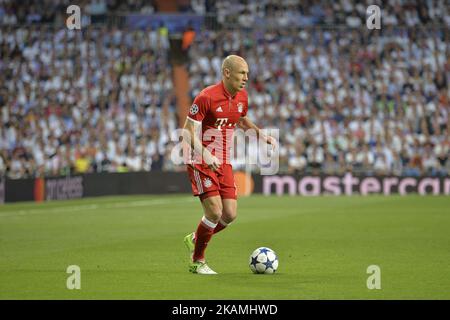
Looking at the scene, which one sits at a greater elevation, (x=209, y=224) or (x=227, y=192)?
(x=227, y=192)

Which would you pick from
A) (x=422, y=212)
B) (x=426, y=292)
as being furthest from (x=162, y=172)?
(x=426, y=292)

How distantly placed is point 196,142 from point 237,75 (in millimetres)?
961

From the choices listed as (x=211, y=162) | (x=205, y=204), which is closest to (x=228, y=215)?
(x=205, y=204)

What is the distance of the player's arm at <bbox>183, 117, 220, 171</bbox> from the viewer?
11.2 m

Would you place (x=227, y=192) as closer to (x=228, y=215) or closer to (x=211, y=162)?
(x=228, y=215)

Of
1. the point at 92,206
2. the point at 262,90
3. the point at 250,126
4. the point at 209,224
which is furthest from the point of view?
the point at 262,90

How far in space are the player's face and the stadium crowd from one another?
20641 millimetres

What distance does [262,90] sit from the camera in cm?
3703

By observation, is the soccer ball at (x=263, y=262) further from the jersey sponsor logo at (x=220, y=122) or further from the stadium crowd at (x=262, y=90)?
the stadium crowd at (x=262, y=90)

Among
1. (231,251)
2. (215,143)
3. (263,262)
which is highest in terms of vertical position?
(215,143)

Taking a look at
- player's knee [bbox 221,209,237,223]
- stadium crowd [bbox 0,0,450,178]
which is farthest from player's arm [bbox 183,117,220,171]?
stadium crowd [bbox 0,0,450,178]

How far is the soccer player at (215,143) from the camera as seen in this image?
37.9 feet

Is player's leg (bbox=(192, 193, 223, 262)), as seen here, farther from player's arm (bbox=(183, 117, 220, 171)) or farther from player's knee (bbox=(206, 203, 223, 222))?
player's arm (bbox=(183, 117, 220, 171))
